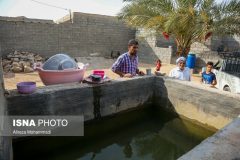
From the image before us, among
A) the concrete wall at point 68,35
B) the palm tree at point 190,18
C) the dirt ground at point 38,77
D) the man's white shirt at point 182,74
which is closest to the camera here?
the man's white shirt at point 182,74

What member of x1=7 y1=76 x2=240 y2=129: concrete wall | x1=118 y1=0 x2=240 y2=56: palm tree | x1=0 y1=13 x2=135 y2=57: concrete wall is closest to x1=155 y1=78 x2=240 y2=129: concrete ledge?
x1=7 y1=76 x2=240 y2=129: concrete wall

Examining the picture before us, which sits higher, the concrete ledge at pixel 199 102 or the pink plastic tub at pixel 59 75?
the pink plastic tub at pixel 59 75

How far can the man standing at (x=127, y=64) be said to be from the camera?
5410 millimetres

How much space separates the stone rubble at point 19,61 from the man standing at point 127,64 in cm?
601

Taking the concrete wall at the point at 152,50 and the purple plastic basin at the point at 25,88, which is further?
the concrete wall at the point at 152,50

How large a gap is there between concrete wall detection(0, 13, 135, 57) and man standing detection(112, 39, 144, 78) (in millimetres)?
7883

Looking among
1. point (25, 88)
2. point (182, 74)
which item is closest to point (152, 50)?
point (182, 74)

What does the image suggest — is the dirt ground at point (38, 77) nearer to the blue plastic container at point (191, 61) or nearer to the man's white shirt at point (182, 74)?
the blue plastic container at point (191, 61)

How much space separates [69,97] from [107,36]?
11.1 meters

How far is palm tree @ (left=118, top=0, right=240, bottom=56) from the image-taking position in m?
9.85

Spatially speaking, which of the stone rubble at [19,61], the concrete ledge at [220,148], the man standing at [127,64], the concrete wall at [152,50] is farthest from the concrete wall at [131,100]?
the concrete wall at [152,50]

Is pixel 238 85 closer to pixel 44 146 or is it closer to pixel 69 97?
pixel 69 97

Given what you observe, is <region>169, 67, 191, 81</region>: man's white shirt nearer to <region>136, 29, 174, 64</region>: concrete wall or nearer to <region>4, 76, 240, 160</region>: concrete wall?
<region>4, 76, 240, 160</region>: concrete wall

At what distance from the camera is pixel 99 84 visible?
15.6 ft
